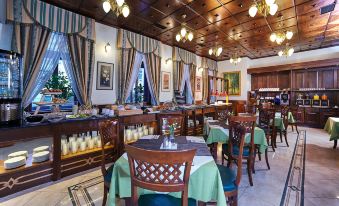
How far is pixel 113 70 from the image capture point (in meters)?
5.57

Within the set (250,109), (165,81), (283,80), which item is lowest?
(250,109)

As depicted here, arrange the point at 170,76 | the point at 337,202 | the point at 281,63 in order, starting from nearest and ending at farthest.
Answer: the point at 337,202, the point at 170,76, the point at 281,63

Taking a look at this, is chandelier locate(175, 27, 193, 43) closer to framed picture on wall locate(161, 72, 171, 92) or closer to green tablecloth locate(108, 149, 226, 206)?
framed picture on wall locate(161, 72, 171, 92)

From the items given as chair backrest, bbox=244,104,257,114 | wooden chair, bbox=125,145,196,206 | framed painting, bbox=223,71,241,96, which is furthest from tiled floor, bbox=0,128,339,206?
framed painting, bbox=223,71,241,96

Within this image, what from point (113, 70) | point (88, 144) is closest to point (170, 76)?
point (113, 70)

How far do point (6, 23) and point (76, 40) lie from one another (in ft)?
4.30

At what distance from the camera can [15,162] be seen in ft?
9.44

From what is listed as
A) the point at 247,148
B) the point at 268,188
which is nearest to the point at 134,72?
the point at 247,148

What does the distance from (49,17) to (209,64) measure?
8094mm

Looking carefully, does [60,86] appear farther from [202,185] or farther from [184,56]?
[184,56]

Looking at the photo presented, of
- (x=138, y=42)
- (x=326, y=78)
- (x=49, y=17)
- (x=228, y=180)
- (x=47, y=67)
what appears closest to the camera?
(x=228, y=180)

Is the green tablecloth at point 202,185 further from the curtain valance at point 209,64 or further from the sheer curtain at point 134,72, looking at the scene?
the curtain valance at point 209,64

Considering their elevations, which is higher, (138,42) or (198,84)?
(138,42)

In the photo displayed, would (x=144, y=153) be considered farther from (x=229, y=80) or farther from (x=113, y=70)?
(x=229, y=80)
